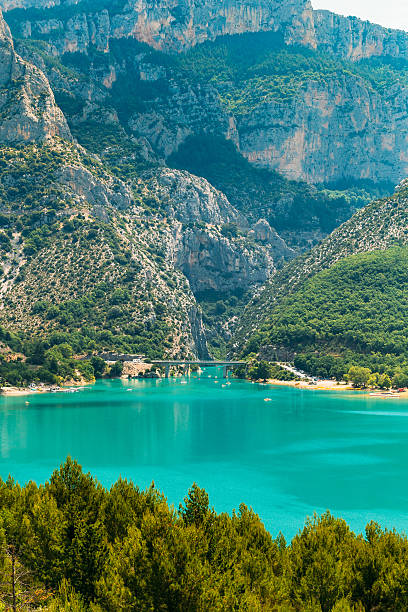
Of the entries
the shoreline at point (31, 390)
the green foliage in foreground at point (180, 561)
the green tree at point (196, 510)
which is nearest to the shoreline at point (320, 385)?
the shoreline at point (31, 390)

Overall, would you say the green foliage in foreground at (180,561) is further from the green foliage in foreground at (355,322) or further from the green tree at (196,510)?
the green foliage in foreground at (355,322)

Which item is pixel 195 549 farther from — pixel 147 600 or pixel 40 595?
pixel 40 595

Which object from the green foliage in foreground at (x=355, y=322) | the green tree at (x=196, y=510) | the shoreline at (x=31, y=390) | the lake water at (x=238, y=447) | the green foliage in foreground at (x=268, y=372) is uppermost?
the green foliage in foreground at (x=355, y=322)

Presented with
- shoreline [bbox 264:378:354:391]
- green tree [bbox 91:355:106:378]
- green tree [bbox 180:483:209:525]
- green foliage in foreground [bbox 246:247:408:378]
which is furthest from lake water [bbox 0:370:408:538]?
green tree [bbox 91:355:106:378]

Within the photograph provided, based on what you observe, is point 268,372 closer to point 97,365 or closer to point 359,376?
point 359,376

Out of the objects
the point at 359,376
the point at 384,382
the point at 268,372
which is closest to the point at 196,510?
the point at 384,382

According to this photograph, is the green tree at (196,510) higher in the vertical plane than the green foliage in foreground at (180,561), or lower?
higher
